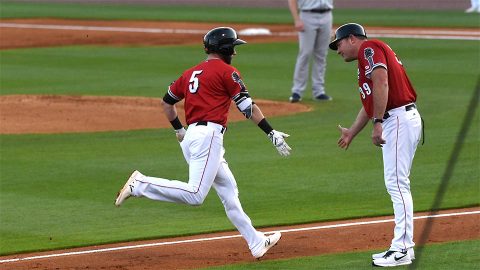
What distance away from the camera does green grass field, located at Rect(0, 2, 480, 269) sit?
11102 millimetres

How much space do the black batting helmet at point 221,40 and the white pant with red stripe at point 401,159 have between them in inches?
54.8

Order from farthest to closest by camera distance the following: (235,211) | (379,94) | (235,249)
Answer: (235,249) < (235,211) < (379,94)

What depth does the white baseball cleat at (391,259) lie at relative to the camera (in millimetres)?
8836

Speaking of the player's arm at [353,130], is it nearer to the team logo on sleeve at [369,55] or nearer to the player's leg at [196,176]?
the team logo on sleeve at [369,55]

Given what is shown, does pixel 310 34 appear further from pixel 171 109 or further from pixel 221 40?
pixel 221 40

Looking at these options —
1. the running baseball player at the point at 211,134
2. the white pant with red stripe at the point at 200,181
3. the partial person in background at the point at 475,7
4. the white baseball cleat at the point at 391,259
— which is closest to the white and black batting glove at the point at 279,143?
the running baseball player at the point at 211,134

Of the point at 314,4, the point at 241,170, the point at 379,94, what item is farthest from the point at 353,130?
the point at 314,4

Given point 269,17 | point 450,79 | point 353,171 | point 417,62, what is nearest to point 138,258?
point 353,171

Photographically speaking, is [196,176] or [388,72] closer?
[388,72]

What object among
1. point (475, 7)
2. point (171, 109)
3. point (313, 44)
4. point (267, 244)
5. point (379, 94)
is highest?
point (379, 94)

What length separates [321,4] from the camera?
19016 mm

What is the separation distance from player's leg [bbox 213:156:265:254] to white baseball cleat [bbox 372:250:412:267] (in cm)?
100

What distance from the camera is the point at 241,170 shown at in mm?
13711

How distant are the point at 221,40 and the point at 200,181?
1.14 meters
